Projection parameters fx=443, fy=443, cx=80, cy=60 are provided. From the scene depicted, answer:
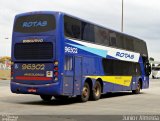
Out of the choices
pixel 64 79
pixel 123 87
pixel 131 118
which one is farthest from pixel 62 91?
pixel 123 87

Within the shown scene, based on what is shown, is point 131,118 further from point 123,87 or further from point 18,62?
point 123,87

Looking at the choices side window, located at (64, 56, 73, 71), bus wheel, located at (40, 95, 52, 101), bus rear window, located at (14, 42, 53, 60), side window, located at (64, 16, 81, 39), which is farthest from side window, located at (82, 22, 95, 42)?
bus wheel, located at (40, 95, 52, 101)

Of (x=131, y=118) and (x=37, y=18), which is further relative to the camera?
(x=37, y=18)

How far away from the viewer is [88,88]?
2130 centimetres

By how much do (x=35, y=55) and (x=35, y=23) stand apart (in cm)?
139

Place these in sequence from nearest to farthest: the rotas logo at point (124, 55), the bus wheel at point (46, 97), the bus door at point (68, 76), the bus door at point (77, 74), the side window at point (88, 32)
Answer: the bus door at point (68, 76) → the bus door at point (77, 74) → the side window at point (88, 32) → the bus wheel at point (46, 97) → the rotas logo at point (124, 55)

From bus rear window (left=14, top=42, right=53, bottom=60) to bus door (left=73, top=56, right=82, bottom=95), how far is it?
5.40 ft

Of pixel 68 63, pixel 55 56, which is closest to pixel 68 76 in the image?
pixel 68 63

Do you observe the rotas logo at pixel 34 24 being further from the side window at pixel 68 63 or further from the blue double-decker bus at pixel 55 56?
the side window at pixel 68 63

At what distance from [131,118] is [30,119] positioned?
3.17 m

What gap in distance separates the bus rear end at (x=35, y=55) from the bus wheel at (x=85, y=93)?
248 centimetres

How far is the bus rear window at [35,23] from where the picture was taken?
61.6 ft

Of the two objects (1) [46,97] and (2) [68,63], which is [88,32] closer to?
(2) [68,63]

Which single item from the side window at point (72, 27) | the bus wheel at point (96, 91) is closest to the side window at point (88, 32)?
the side window at point (72, 27)
